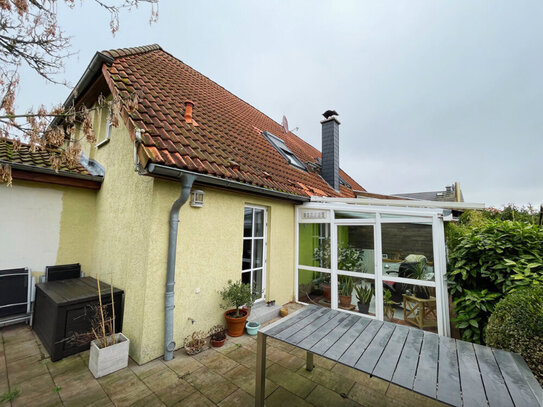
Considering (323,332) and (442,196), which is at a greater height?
(442,196)

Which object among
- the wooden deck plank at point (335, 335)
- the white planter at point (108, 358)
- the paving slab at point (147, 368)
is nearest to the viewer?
the wooden deck plank at point (335, 335)

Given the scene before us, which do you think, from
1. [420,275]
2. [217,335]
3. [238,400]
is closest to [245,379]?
[238,400]

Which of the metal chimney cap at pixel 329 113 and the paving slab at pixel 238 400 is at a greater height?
the metal chimney cap at pixel 329 113

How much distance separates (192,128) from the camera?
5.18m

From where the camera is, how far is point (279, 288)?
6070mm

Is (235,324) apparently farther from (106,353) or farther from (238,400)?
(106,353)

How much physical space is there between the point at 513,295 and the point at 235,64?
15779 mm

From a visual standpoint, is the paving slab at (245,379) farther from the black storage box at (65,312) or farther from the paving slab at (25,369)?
the paving slab at (25,369)

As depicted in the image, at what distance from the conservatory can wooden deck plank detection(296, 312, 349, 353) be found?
2478mm

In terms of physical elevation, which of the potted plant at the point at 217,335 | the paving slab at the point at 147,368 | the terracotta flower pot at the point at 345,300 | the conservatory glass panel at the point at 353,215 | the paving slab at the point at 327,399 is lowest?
the paving slab at the point at 327,399

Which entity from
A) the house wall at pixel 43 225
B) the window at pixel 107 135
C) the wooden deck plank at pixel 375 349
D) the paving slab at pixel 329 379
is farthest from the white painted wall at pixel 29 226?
the wooden deck plank at pixel 375 349

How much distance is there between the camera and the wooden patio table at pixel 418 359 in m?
1.80

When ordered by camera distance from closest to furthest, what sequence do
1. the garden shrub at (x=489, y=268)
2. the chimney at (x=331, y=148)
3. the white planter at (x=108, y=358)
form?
the white planter at (x=108, y=358)
the garden shrub at (x=489, y=268)
the chimney at (x=331, y=148)

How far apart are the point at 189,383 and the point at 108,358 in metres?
1.25
